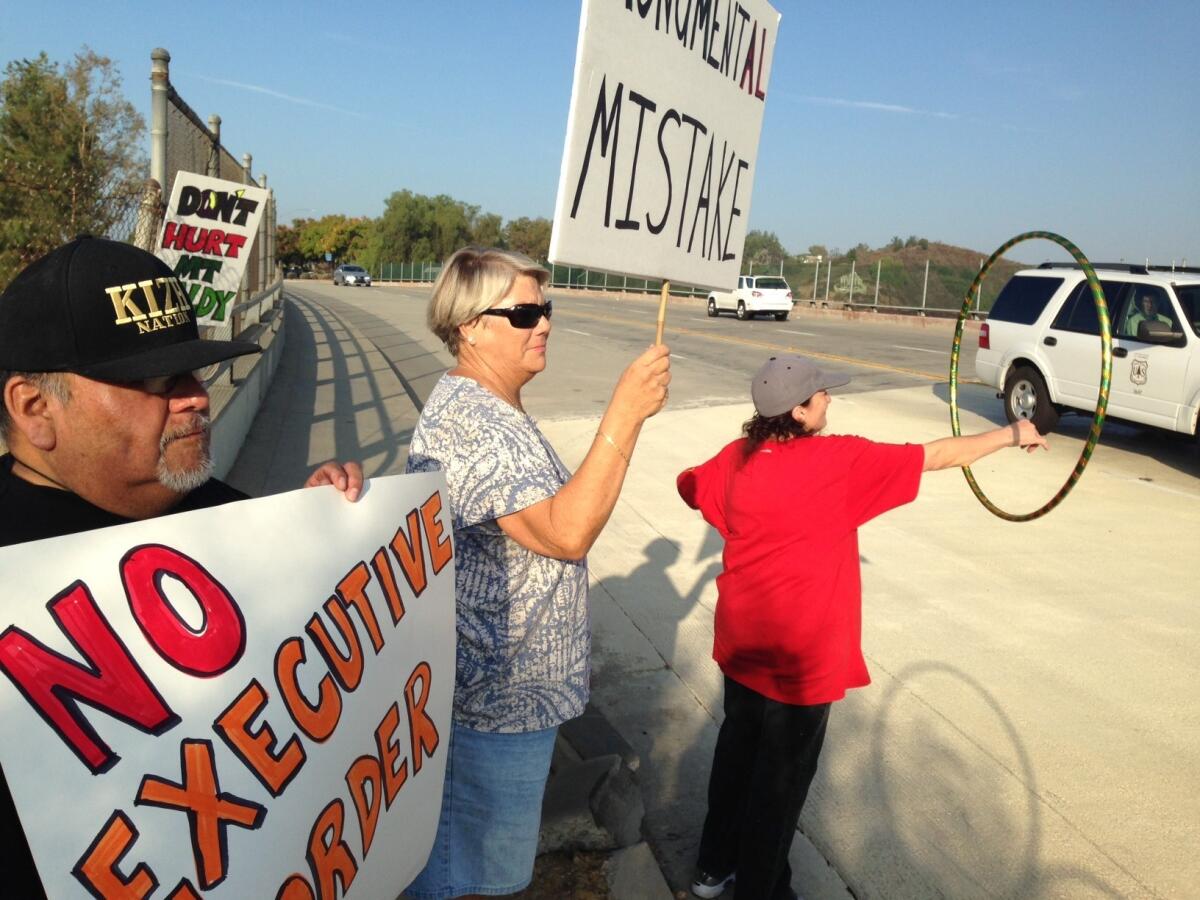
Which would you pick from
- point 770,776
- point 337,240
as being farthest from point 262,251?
point 337,240

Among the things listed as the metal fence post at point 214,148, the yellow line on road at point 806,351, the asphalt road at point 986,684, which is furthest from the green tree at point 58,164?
the yellow line on road at point 806,351

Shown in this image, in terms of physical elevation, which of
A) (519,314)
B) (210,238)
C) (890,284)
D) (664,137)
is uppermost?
(890,284)

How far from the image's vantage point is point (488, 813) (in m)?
2.21

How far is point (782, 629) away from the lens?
2688 millimetres

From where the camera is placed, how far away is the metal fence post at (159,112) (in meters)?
5.72

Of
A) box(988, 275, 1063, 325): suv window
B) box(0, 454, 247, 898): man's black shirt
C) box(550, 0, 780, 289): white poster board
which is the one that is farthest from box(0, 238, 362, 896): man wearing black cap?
box(988, 275, 1063, 325): suv window

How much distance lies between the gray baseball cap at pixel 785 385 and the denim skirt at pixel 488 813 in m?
1.10

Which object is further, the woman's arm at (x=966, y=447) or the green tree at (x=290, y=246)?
the green tree at (x=290, y=246)

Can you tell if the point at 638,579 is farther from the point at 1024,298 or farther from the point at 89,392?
the point at 1024,298

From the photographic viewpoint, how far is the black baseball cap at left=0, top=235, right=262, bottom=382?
144 centimetres

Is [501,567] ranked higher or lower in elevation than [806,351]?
lower

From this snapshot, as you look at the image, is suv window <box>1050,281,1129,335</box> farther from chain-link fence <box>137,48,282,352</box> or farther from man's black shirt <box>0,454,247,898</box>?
man's black shirt <box>0,454,247,898</box>

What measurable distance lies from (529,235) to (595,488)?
87381 mm

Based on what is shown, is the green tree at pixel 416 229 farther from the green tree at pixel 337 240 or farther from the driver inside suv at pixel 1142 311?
the driver inside suv at pixel 1142 311
